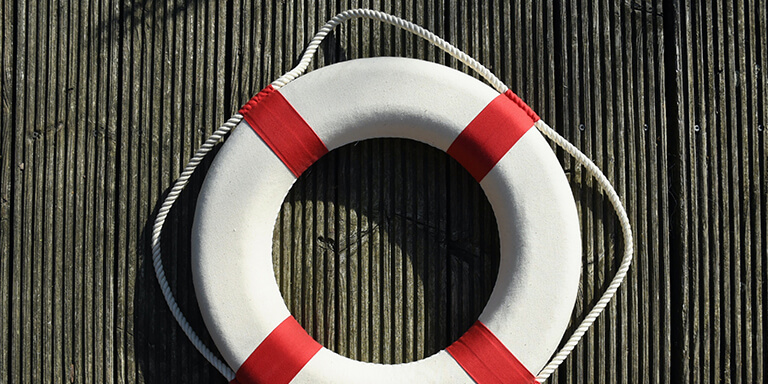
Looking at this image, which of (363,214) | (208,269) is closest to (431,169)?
(363,214)

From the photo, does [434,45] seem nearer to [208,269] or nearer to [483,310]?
[483,310]

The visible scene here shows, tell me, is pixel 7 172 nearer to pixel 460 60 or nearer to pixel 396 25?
pixel 396 25

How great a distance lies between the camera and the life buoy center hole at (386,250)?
4.94 feet

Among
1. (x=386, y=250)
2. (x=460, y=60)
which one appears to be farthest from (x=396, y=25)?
(x=386, y=250)

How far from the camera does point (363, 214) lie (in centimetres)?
151

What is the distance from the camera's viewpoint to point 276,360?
4.53 ft

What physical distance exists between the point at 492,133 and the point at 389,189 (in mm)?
329

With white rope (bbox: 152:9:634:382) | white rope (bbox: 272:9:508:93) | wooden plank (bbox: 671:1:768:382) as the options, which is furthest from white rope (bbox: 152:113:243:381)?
wooden plank (bbox: 671:1:768:382)

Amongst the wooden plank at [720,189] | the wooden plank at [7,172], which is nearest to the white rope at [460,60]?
the wooden plank at [720,189]

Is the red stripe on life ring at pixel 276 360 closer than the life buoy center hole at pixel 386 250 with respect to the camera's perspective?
Yes

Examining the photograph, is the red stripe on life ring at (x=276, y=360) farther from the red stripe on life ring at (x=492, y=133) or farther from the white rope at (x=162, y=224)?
the red stripe on life ring at (x=492, y=133)

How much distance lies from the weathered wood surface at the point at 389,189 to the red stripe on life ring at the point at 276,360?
13cm

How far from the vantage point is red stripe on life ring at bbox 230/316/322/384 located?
138 cm

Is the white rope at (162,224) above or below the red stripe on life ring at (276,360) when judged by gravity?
above
